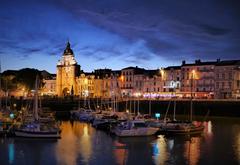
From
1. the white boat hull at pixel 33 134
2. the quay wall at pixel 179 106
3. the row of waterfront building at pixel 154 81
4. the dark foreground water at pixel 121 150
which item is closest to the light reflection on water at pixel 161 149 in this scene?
the dark foreground water at pixel 121 150

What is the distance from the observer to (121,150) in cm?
4038

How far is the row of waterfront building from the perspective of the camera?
4338 inches

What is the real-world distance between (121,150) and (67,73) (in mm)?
113353

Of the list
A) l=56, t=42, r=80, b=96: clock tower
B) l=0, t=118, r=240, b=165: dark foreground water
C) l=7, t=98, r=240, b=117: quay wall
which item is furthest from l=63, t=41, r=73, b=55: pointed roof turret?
l=0, t=118, r=240, b=165: dark foreground water

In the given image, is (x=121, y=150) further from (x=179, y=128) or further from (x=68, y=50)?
(x=68, y=50)

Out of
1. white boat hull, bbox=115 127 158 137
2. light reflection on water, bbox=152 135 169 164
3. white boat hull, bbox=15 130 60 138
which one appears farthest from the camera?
white boat hull, bbox=115 127 158 137

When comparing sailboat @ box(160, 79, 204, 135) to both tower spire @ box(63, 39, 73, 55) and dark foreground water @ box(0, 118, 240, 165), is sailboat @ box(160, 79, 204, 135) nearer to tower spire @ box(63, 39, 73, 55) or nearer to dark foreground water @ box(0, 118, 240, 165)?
dark foreground water @ box(0, 118, 240, 165)

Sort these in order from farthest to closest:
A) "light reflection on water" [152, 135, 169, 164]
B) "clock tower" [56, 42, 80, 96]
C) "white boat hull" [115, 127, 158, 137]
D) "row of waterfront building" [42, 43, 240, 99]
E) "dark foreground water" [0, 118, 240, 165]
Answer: "clock tower" [56, 42, 80, 96] < "row of waterfront building" [42, 43, 240, 99] < "white boat hull" [115, 127, 158, 137] < "light reflection on water" [152, 135, 169, 164] < "dark foreground water" [0, 118, 240, 165]

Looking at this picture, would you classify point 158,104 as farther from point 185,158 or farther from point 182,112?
point 185,158

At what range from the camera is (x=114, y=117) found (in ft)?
208

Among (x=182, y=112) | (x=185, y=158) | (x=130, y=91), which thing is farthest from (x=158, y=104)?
(x=185, y=158)

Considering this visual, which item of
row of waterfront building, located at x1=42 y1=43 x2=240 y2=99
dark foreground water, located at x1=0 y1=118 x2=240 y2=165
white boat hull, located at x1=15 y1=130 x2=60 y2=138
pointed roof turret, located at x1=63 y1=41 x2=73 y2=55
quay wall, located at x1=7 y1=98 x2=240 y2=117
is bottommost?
dark foreground water, located at x1=0 y1=118 x2=240 y2=165

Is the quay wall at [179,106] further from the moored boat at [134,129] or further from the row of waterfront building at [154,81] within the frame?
the moored boat at [134,129]

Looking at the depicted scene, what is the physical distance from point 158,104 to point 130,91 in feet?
106
